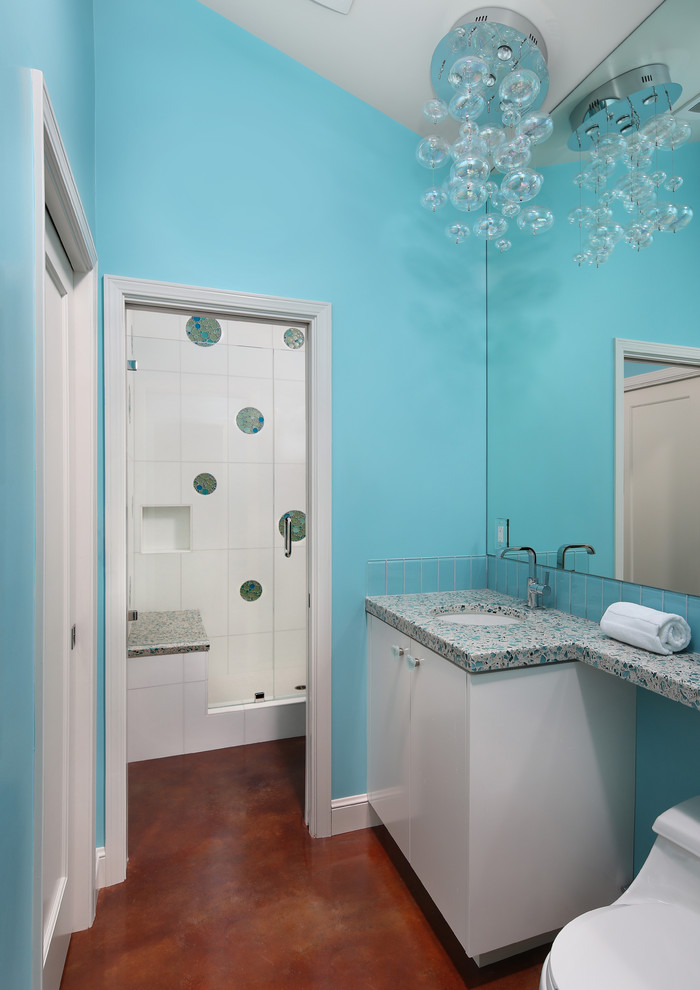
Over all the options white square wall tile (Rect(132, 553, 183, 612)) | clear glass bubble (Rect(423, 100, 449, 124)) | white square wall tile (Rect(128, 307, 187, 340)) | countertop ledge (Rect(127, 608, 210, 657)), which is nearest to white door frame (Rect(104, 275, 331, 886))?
countertop ledge (Rect(127, 608, 210, 657))

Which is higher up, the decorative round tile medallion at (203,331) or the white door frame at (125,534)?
the decorative round tile medallion at (203,331)

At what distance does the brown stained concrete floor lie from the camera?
58.6 inches

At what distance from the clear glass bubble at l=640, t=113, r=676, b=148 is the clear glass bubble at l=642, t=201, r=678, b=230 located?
17cm

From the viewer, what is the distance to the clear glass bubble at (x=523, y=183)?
1568 mm

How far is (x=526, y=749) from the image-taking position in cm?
146

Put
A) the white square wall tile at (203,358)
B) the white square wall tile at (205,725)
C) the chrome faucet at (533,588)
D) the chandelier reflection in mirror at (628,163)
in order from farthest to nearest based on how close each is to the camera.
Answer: the white square wall tile at (203,358) → the white square wall tile at (205,725) → the chrome faucet at (533,588) → the chandelier reflection in mirror at (628,163)

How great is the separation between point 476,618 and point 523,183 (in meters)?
1.48

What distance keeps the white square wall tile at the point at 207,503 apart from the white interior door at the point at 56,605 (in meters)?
1.76

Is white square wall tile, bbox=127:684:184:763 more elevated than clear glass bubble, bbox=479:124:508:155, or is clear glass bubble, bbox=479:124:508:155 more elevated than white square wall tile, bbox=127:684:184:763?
clear glass bubble, bbox=479:124:508:155

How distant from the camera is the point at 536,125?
1537 millimetres

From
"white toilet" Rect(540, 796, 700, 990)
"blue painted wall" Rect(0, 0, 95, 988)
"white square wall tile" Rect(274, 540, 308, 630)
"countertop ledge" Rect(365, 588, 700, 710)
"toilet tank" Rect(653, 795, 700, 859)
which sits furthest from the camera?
"white square wall tile" Rect(274, 540, 308, 630)

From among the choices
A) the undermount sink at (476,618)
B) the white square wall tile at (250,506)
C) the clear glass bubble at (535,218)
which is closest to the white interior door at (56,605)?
the undermount sink at (476,618)

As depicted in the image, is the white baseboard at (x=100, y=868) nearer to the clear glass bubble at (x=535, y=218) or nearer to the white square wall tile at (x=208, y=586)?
the white square wall tile at (x=208, y=586)

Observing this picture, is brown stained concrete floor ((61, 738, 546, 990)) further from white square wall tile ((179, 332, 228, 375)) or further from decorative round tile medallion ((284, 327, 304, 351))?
decorative round tile medallion ((284, 327, 304, 351))
